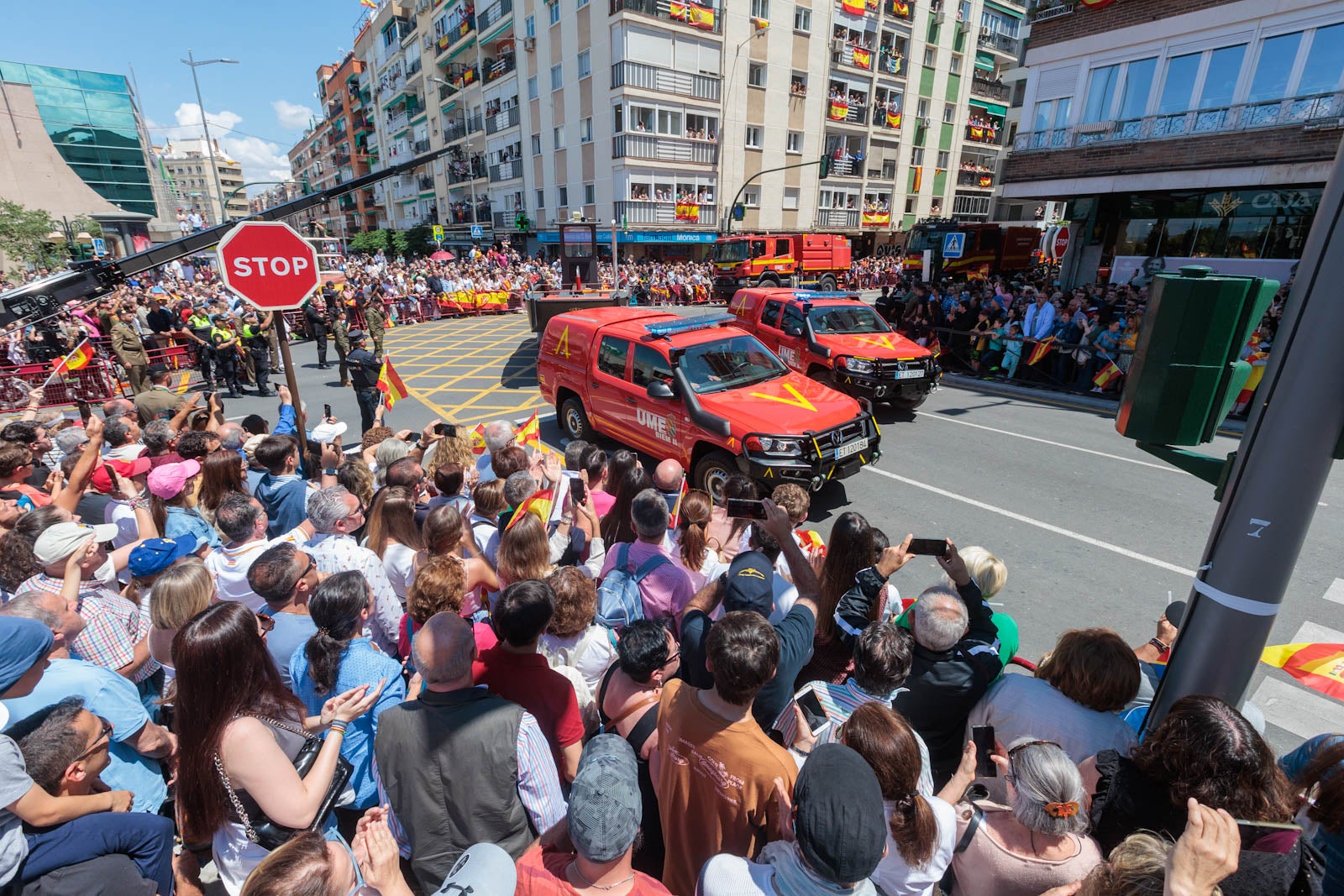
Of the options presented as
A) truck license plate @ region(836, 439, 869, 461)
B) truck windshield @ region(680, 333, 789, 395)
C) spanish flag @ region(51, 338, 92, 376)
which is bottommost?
truck license plate @ region(836, 439, 869, 461)

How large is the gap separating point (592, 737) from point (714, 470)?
4219mm

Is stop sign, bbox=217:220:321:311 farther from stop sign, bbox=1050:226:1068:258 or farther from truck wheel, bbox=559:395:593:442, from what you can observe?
stop sign, bbox=1050:226:1068:258

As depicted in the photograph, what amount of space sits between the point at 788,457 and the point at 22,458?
6.25 meters

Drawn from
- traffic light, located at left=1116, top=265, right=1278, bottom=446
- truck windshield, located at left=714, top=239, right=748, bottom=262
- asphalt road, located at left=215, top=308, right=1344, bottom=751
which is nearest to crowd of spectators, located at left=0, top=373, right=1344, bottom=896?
traffic light, located at left=1116, top=265, right=1278, bottom=446

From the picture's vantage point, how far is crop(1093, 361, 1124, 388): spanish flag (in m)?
11.2

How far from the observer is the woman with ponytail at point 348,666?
2.55 metres

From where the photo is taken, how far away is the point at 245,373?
13156mm

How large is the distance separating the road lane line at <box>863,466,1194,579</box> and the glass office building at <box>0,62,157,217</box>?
72.7m

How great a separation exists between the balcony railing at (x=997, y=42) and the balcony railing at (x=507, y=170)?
33832 mm

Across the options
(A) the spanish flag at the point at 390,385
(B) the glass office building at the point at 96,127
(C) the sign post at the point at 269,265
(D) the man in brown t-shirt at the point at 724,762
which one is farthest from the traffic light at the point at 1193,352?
(B) the glass office building at the point at 96,127

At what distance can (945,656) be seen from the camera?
107 inches

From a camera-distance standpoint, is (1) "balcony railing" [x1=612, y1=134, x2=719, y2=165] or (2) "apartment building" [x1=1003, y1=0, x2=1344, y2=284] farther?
(1) "balcony railing" [x1=612, y1=134, x2=719, y2=165]

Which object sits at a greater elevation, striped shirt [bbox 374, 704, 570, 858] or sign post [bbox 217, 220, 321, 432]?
sign post [bbox 217, 220, 321, 432]

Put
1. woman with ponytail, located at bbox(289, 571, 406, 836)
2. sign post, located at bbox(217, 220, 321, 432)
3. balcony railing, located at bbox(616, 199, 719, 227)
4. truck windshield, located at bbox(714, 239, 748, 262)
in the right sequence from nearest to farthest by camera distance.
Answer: woman with ponytail, located at bbox(289, 571, 406, 836) → sign post, located at bbox(217, 220, 321, 432) → truck windshield, located at bbox(714, 239, 748, 262) → balcony railing, located at bbox(616, 199, 719, 227)
